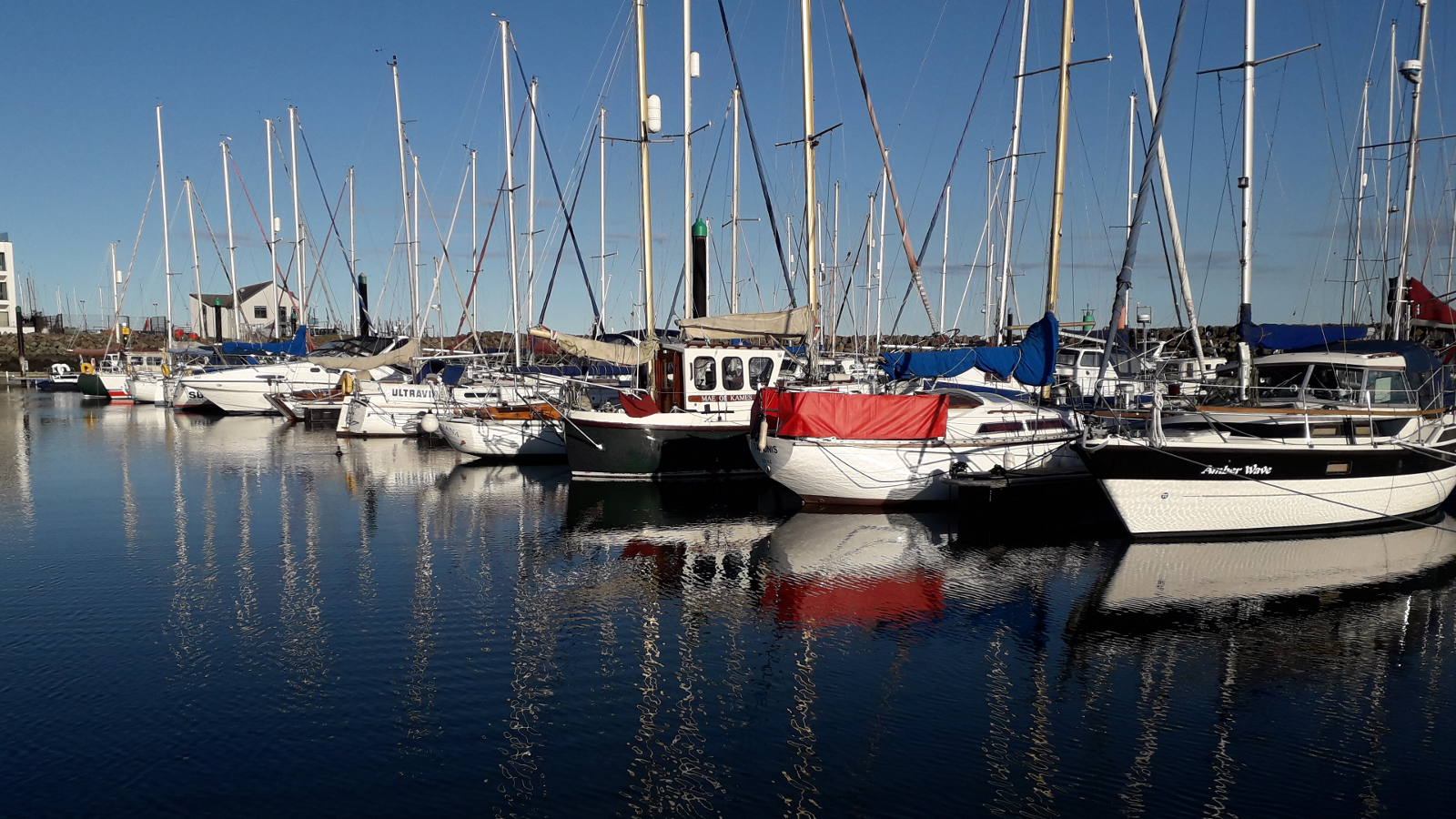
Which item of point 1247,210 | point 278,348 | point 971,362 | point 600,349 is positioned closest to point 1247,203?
point 1247,210

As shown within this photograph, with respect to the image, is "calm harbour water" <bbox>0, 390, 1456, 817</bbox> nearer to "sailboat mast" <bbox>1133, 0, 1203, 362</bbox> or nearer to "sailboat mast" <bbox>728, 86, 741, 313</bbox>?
"sailboat mast" <bbox>1133, 0, 1203, 362</bbox>

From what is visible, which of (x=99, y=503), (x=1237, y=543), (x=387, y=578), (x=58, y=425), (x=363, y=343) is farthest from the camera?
(x=363, y=343)

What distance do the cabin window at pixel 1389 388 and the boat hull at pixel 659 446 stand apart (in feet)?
37.9

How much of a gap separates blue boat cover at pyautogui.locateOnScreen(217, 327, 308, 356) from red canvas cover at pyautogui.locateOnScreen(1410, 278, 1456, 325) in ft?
142

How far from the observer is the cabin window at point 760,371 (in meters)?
22.0

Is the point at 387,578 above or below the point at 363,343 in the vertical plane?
below

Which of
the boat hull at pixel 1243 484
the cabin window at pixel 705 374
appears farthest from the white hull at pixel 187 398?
the boat hull at pixel 1243 484

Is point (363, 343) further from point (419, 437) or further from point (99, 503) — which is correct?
point (99, 503)

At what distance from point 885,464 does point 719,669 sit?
8634 millimetres

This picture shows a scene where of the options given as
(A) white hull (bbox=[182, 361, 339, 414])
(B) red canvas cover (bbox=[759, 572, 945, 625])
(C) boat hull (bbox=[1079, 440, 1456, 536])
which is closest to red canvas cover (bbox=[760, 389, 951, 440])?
(C) boat hull (bbox=[1079, 440, 1456, 536])

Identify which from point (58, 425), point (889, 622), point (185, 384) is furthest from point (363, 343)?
point (889, 622)

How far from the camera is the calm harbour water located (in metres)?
7.05

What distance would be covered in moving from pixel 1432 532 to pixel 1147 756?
11598mm

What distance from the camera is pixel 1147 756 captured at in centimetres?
752
